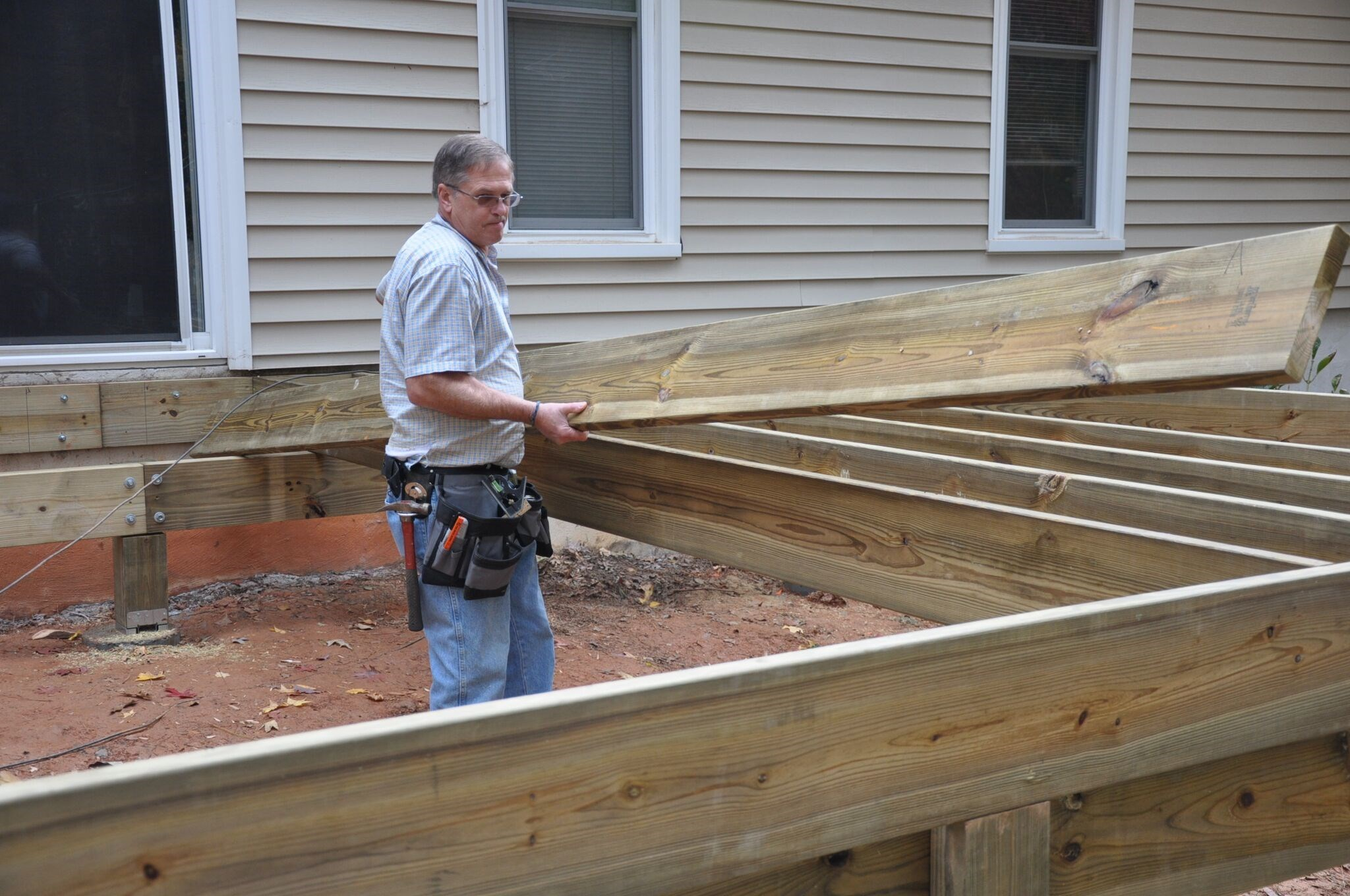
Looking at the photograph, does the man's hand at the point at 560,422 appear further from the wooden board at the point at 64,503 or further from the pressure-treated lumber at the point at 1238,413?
the wooden board at the point at 64,503

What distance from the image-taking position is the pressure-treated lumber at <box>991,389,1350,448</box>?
4.94m

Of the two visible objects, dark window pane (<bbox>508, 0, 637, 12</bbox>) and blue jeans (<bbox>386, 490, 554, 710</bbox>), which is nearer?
blue jeans (<bbox>386, 490, 554, 710</bbox>)

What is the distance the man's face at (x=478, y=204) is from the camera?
11.4ft

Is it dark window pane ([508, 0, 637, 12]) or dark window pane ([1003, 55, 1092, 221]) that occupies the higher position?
dark window pane ([508, 0, 637, 12])

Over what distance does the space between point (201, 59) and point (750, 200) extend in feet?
11.0

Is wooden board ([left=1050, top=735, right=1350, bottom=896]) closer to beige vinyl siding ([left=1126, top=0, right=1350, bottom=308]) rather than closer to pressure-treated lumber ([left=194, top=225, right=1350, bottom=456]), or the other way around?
pressure-treated lumber ([left=194, top=225, right=1350, bottom=456])

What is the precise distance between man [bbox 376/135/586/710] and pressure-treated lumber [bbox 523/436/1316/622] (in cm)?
64

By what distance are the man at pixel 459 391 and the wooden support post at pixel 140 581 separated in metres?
2.36

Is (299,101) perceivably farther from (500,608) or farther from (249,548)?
(500,608)

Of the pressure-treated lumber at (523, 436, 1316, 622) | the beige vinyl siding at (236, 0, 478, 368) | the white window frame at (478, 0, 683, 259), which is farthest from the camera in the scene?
the white window frame at (478, 0, 683, 259)

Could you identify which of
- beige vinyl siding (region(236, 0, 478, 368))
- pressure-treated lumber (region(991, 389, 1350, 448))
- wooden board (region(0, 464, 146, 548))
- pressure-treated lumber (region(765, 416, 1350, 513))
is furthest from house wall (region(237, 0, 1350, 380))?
pressure-treated lumber (region(765, 416, 1350, 513))

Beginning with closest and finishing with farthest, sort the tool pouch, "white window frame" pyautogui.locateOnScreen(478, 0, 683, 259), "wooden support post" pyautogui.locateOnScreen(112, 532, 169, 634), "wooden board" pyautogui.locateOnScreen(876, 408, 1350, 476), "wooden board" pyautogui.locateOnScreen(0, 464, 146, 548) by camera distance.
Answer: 1. the tool pouch
2. "wooden board" pyautogui.locateOnScreen(876, 408, 1350, 476)
3. "wooden board" pyautogui.locateOnScreen(0, 464, 146, 548)
4. "wooden support post" pyautogui.locateOnScreen(112, 532, 169, 634)
5. "white window frame" pyautogui.locateOnScreen(478, 0, 683, 259)

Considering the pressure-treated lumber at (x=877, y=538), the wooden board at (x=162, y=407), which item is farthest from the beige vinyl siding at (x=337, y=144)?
the pressure-treated lumber at (x=877, y=538)

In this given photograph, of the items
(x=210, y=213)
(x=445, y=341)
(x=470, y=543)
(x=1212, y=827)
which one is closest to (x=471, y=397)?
(x=445, y=341)
